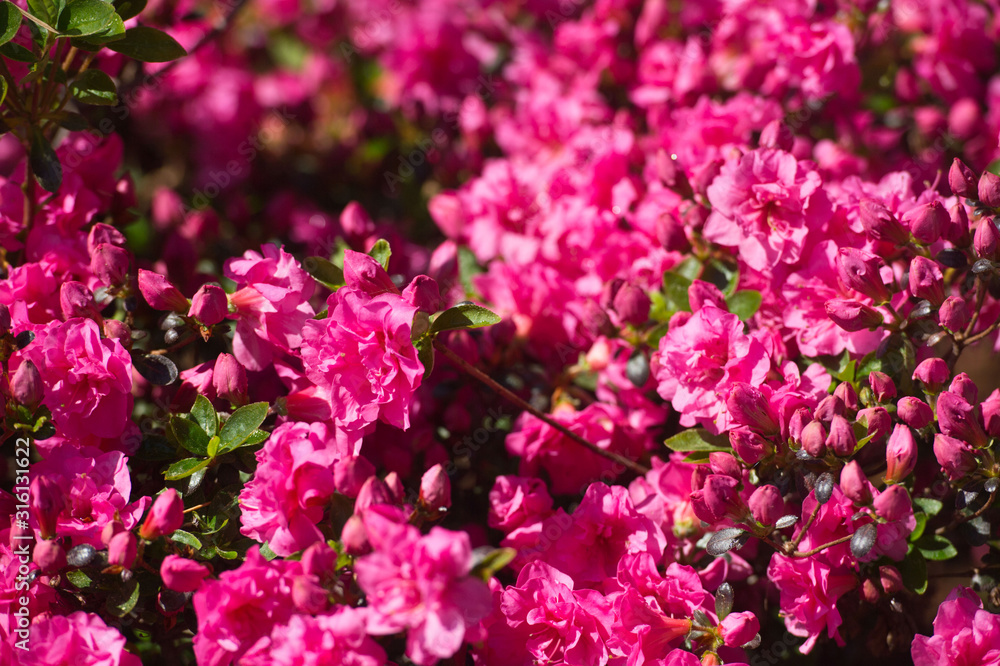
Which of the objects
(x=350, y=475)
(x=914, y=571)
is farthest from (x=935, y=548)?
(x=350, y=475)

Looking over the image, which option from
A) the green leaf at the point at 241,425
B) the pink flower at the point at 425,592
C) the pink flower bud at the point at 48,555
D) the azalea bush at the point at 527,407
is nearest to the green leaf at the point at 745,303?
the azalea bush at the point at 527,407

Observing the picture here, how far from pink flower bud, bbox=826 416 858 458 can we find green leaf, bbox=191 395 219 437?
957 mm

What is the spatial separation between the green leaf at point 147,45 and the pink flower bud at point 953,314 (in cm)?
139

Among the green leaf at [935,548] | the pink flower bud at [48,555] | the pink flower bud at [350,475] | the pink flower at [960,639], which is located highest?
the pink flower bud at [350,475]

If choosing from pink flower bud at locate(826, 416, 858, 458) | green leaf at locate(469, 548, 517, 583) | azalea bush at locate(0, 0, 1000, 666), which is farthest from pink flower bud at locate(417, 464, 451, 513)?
pink flower bud at locate(826, 416, 858, 458)

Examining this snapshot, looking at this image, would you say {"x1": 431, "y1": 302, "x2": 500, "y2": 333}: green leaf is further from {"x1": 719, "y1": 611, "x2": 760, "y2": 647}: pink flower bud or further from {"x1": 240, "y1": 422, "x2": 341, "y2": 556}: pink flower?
{"x1": 719, "y1": 611, "x2": 760, "y2": 647}: pink flower bud

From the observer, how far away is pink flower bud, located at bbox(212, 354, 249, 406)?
127 cm

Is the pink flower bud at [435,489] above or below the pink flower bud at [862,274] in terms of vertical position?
below

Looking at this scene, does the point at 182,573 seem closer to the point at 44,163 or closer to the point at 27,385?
the point at 27,385

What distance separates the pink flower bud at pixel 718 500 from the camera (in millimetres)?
1200

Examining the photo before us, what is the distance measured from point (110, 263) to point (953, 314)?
4.57ft

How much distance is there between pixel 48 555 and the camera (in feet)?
3.66

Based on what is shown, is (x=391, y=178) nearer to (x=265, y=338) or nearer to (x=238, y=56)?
(x=238, y=56)

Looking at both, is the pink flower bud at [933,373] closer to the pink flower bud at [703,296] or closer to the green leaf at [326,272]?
the pink flower bud at [703,296]
